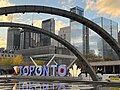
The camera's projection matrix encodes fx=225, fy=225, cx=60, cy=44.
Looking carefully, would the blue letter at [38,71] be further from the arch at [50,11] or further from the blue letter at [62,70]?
the arch at [50,11]

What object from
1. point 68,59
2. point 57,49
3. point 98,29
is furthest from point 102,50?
point 98,29

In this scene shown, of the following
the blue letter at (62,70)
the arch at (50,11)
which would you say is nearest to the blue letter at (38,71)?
the blue letter at (62,70)

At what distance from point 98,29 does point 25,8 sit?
10582 mm

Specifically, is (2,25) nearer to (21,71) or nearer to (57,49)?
(21,71)

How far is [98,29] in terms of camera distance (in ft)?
94.7

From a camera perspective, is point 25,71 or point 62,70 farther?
point 25,71

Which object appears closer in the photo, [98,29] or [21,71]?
[98,29]

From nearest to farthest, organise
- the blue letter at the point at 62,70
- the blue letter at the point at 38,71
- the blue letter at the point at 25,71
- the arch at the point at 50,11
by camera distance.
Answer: the arch at the point at 50,11 → the blue letter at the point at 62,70 → the blue letter at the point at 38,71 → the blue letter at the point at 25,71

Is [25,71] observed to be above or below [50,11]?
below

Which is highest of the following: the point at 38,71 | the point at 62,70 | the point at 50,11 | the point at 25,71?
the point at 50,11

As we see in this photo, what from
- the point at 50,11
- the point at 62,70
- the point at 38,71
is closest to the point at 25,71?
the point at 38,71

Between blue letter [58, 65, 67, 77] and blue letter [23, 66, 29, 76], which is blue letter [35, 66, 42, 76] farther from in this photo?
blue letter [58, 65, 67, 77]

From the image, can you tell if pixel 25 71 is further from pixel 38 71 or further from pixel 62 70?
pixel 62 70

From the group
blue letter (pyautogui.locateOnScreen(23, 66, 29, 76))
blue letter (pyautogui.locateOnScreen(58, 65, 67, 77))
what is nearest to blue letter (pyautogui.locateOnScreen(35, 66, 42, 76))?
blue letter (pyautogui.locateOnScreen(23, 66, 29, 76))
